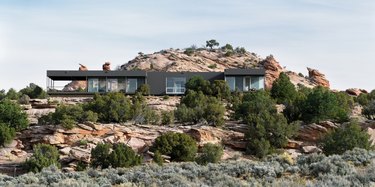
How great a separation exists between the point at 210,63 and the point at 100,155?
4545 cm

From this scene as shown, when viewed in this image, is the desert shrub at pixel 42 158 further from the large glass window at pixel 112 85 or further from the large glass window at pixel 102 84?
the large glass window at pixel 102 84

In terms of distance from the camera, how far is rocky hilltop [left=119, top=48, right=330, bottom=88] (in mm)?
71500

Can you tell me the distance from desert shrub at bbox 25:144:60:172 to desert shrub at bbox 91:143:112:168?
1833mm

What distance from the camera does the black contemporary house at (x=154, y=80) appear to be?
5641 centimetres

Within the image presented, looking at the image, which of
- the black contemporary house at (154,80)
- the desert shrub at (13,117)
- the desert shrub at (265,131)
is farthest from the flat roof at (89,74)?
the desert shrub at (265,131)

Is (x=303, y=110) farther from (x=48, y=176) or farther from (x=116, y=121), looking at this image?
(x=48, y=176)

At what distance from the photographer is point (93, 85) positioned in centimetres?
5719

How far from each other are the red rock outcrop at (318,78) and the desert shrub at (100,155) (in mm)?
46643

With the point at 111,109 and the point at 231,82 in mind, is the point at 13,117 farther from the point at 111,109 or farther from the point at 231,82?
the point at 231,82

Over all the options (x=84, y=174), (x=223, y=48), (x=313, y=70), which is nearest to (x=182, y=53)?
(x=223, y=48)

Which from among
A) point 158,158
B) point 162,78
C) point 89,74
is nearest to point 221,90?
point 162,78

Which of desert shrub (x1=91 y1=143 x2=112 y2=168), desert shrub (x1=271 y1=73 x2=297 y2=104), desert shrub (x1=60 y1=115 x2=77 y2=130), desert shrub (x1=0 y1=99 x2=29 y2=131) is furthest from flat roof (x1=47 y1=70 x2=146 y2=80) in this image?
desert shrub (x1=91 y1=143 x2=112 y2=168)

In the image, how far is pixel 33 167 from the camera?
31.1m

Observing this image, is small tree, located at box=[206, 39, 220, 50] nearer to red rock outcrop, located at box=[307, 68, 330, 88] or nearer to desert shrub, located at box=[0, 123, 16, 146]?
red rock outcrop, located at box=[307, 68, 330, 88]
